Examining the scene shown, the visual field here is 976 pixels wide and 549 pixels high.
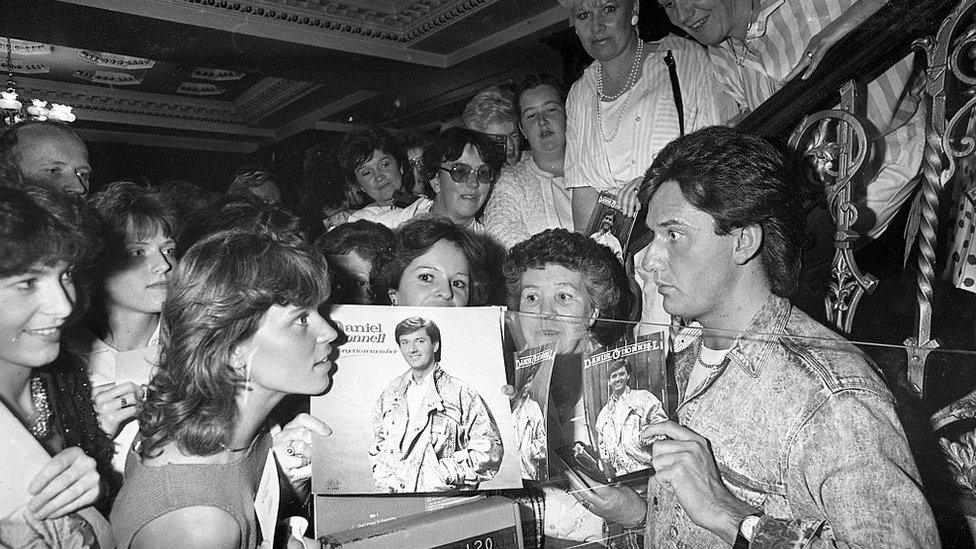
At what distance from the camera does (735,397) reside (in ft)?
3.51

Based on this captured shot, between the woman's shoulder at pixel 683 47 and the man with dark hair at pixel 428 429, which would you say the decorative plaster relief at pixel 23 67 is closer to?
the man with dark hair at pixel 428 429

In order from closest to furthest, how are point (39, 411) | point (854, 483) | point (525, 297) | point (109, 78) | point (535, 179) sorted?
point (39, 411), point (109, 78), point (854, 483), point (525, 297), point (535, 179)

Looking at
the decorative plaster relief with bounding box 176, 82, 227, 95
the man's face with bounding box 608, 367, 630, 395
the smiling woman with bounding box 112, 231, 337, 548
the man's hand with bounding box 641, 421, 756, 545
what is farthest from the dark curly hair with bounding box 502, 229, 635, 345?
the decorative plaster relief with bounding box 176, 82, 227, 95

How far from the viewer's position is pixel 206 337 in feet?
2.69

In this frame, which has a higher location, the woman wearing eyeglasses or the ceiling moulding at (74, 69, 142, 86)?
the ceiling moulding at (74, 69, 142, 86)

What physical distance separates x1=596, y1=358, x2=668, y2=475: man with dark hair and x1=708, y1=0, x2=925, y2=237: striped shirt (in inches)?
21.5

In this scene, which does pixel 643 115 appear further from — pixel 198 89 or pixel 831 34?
pixel 198 89

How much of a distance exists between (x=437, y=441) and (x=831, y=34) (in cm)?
96

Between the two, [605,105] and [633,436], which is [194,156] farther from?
[605,105]

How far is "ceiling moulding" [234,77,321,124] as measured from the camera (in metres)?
0.89

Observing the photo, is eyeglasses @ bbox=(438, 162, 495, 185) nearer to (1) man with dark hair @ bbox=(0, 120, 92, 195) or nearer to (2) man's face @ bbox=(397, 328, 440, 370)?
(2) man's face @ bbox=(397, 328, 440, 370)

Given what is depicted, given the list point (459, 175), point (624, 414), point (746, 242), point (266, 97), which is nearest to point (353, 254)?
point (266, 97)

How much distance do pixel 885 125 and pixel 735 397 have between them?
61cm

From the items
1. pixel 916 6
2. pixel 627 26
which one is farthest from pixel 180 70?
pixel 916 6
